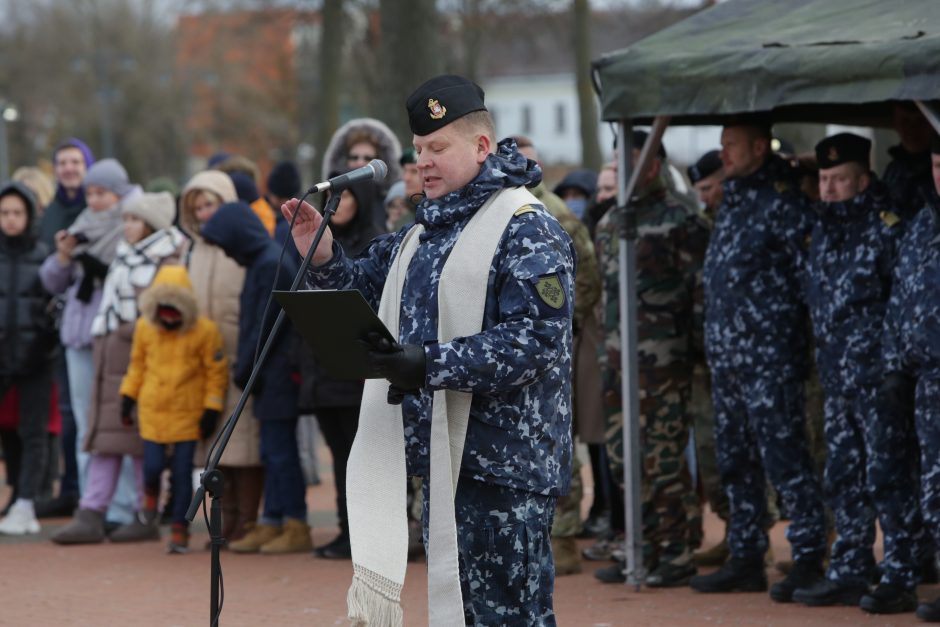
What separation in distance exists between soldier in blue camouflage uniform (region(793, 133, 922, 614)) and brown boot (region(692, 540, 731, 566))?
1.32 meters

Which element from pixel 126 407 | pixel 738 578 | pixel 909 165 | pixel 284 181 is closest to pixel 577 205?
pixel 284 181

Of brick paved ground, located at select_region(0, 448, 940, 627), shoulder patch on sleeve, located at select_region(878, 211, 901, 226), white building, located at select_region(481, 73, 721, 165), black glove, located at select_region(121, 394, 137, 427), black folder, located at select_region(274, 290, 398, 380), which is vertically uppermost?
white building, located at select_region(481, 73, 721, 165)

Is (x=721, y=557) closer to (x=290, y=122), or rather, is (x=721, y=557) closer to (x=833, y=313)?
(x=833, y=313)

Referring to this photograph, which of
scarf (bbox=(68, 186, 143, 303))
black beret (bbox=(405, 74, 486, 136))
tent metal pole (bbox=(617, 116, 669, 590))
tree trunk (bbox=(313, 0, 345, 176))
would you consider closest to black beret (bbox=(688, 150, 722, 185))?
tent metal pole (bbox=(617, 116, 669, 590))

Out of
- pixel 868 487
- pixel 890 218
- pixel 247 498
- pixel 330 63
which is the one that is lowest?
pixel 247 498

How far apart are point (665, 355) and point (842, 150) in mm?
1531

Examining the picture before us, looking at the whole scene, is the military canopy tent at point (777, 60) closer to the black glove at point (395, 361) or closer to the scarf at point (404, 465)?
the scarf at point (404, 465)

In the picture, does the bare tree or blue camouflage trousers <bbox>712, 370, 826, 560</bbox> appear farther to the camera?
the bare tree

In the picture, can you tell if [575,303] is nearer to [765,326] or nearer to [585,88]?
[765,326]

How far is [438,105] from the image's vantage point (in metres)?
4.76

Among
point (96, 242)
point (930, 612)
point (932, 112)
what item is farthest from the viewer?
point (96, 242)

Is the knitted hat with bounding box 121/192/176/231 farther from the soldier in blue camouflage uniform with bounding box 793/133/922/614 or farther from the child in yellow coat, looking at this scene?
the soldier in blue camouflage uniform with bounding box 793/133/922/614

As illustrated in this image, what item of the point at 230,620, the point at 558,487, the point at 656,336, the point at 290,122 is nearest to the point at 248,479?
the point at 230,620

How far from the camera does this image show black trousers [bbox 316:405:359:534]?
931 centimetres
